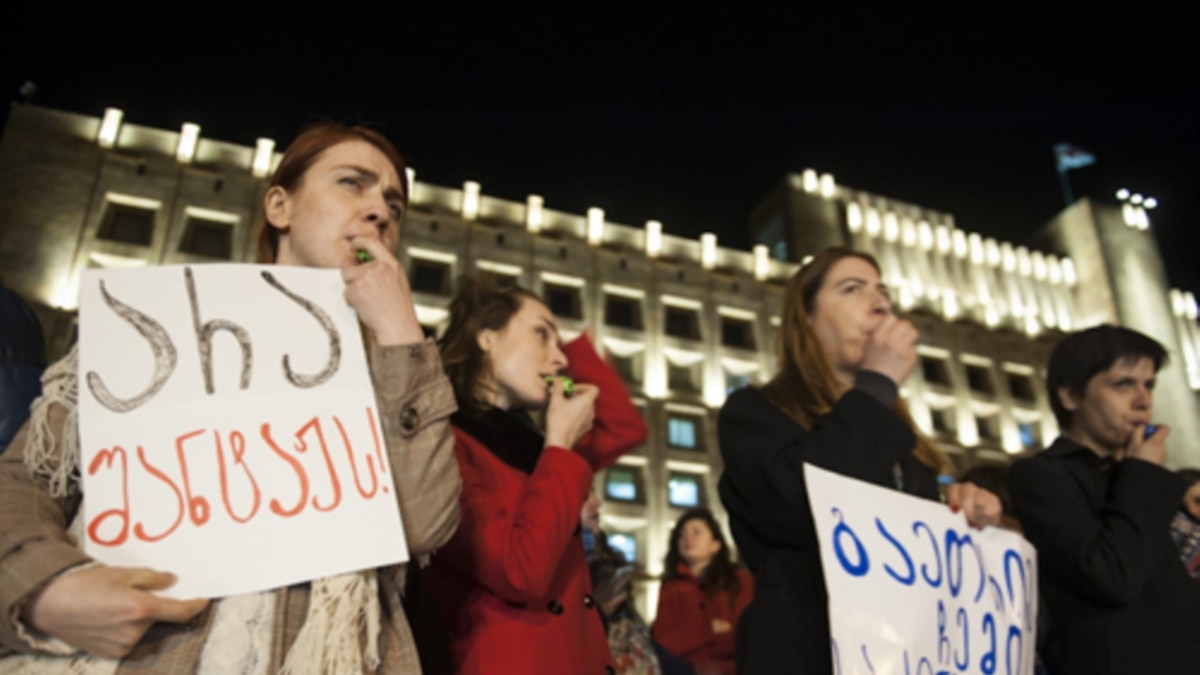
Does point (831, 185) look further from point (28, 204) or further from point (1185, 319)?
point (28, 204)

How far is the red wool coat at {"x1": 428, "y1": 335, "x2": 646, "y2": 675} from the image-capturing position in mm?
2355

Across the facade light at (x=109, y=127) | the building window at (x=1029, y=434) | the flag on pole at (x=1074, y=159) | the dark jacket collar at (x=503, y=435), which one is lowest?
the dark jacket collar at (x=503, y=435)

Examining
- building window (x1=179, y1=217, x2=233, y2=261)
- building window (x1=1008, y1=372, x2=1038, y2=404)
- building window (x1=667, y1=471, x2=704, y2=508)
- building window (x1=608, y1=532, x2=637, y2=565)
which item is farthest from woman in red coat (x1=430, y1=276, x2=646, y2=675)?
building window (x1=1008, y1=372, x2=1038, y2=404)

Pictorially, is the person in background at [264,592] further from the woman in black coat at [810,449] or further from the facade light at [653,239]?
the facade light at [653,239]

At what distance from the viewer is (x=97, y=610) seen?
146cm

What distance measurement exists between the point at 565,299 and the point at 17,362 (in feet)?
83.7

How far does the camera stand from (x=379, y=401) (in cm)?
191

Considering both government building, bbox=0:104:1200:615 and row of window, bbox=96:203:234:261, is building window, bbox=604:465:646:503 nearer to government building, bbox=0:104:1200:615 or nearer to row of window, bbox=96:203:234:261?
government building, bbox=0:104:1200:615

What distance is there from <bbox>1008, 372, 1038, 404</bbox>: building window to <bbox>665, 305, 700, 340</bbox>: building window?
13.8 metres

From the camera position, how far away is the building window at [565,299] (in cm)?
2764

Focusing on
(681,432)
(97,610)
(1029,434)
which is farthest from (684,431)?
(97,610)

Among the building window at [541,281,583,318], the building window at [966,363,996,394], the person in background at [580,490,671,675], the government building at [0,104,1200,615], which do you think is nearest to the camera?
the person in background at [580,490,671,675]

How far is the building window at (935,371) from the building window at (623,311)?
11632mm

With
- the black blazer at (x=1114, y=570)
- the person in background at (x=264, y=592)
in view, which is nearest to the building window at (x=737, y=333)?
the black blazer at (x=1114, y=570)
